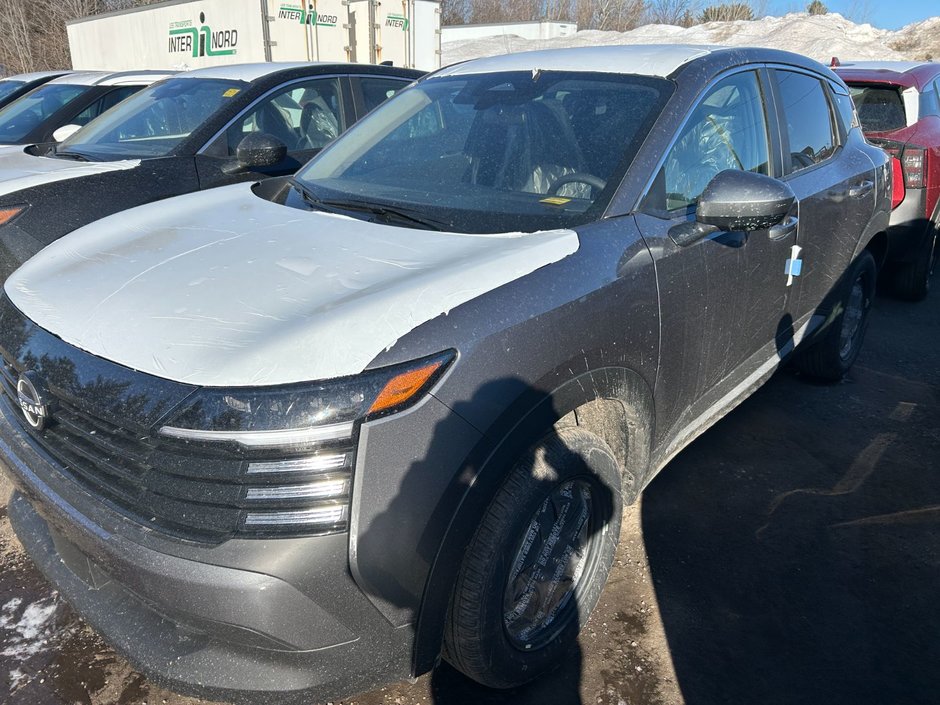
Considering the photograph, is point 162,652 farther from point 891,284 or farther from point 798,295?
point 891,284

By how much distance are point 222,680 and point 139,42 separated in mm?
14801

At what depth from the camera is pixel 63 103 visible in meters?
7.62

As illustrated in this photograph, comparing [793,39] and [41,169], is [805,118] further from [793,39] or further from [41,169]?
[793,39]

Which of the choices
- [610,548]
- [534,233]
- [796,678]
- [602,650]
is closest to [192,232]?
[534,233]

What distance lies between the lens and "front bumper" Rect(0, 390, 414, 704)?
5.12ft

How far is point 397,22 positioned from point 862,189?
901 cm

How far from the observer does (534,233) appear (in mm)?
2211

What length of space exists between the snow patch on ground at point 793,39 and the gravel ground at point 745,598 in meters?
20.5

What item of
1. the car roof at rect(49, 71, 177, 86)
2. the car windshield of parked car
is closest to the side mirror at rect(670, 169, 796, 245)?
the car windshield of parked car

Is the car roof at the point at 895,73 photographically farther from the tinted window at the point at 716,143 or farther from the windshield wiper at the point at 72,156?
the windshield wiper at the point at 72,156

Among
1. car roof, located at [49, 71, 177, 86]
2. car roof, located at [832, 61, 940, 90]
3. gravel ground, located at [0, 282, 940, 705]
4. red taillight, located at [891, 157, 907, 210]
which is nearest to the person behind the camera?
gravel ground, located at [0, 282, 940, 705]

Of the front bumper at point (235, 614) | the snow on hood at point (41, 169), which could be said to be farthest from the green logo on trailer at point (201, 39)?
the front bumper at point (235, 614)

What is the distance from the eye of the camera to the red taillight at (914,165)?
5.52 m

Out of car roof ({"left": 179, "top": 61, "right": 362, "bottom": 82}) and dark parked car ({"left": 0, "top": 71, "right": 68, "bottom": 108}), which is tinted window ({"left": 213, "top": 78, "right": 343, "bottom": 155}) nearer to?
car roof ({"left": 179, "top": 61, "right": 362, "bottom": 82})
